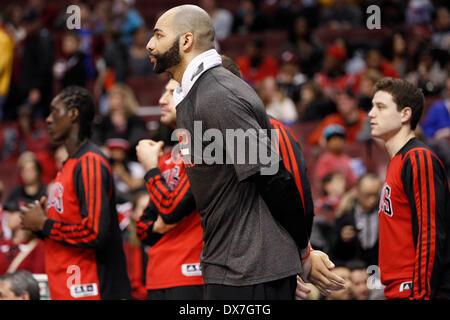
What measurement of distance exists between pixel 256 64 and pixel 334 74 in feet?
4.18

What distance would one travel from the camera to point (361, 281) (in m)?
5.47

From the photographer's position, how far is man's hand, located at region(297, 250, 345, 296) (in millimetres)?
3070

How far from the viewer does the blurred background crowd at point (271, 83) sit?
656cm

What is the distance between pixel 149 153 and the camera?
4.11m

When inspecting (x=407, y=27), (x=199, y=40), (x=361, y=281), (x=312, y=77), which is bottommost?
(x=361, y=281)

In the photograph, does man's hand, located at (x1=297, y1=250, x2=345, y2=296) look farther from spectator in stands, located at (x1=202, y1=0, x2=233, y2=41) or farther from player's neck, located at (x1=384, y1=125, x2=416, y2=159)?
spectator in stands, located at (x1=202, y1=0, x2=233, y2=41)

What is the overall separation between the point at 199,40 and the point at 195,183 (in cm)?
57

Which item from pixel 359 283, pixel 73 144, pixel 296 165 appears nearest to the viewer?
pixel 296 165

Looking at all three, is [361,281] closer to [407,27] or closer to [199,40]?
[199,40]

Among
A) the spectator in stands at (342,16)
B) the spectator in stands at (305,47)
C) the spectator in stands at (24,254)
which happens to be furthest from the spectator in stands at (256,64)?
the spectator in stands at (24,254)

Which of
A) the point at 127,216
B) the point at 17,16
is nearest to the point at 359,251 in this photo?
the point at 127,216

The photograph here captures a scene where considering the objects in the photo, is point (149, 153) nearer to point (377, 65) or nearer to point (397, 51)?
point (377, 65)

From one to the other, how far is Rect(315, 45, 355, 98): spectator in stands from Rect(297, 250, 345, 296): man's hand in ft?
23.9

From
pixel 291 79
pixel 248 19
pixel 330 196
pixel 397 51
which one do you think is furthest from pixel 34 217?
pixel 248 19
